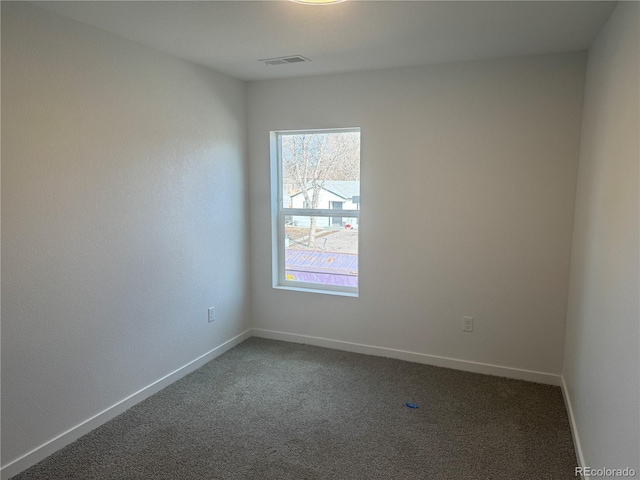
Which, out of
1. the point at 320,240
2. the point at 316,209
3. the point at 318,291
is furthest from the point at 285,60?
the point at 318,291

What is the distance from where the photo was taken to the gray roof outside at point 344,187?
3715 mm

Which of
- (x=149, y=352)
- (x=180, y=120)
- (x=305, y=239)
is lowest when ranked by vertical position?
(x=149, y=352)

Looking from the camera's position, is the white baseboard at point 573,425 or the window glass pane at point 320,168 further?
the window glass pane at point 320,168

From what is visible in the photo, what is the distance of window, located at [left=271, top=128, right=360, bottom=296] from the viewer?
3750 millimetres

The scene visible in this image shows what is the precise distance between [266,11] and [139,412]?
2.57 m

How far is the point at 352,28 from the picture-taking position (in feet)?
8.00

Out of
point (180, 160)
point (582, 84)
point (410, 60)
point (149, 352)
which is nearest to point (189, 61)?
point (180, 160)

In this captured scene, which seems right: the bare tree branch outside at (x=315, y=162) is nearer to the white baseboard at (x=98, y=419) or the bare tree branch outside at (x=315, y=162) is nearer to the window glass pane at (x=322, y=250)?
the window glass pane at (x=322, y=250)

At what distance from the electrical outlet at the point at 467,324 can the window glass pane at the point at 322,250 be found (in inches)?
38.3

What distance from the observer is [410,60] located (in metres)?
3.11

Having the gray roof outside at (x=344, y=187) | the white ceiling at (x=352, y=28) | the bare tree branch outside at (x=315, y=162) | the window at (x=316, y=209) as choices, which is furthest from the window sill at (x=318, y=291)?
the white ceiling at (x=352, y=28)

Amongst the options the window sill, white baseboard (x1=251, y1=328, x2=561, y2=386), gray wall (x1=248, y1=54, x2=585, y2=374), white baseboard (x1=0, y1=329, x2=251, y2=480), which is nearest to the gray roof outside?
gray wall (x1=248, y1=54, x2=585, y2=374)

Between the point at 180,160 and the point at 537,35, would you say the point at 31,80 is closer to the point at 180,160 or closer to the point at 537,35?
the point at 180,160

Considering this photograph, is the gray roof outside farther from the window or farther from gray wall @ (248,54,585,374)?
gray wall @ (248,54,585,374)
